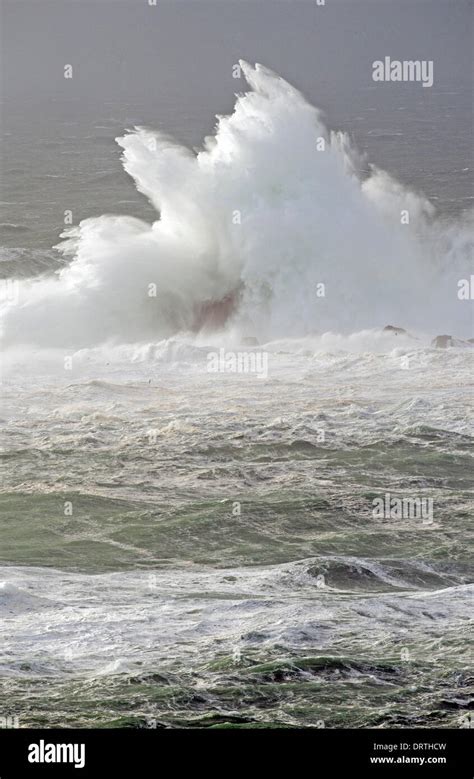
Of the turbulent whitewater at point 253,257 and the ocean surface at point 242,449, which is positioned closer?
the ocean surface at point 242,449

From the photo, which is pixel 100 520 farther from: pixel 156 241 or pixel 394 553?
pixel 156 241

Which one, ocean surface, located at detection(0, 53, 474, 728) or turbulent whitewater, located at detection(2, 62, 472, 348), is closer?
ocean surface, located at detection(0, 53, 474, 728)

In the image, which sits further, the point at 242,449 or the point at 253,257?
the point at 253,257

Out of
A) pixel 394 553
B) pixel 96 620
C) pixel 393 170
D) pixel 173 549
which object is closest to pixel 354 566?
pixel 394 553
